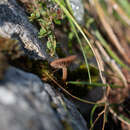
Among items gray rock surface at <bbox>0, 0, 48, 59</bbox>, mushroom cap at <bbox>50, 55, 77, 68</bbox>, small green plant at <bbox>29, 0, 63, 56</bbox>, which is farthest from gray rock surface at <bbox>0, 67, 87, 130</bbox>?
small green plant at <bbox>29, 0, 63, 56</bbox>

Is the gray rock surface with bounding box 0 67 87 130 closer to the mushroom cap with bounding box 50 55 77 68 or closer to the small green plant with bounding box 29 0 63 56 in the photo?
the mushroom cap with bounding box 50 55 77 68

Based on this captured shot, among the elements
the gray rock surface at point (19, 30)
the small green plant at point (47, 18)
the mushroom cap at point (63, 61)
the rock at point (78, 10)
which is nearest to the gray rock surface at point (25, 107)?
the mushroom cap at point (63, 61)

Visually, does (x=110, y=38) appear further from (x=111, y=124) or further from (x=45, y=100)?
(x=45, y=100)

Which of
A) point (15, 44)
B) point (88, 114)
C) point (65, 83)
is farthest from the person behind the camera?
point (88, 114)

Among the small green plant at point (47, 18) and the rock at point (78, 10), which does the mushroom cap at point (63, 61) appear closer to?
the small green plant at point (47, 18)

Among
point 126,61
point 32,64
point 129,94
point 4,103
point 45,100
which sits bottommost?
point 129,94

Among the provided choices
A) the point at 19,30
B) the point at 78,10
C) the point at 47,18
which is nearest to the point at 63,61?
the point at 19,30

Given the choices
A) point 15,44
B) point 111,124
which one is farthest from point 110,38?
point 15,44
